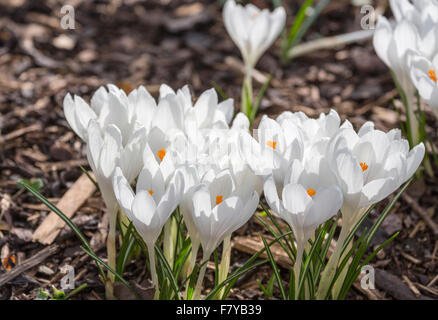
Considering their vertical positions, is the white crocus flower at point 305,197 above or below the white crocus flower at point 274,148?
below

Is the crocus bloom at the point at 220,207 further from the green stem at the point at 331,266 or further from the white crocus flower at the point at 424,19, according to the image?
the white crocus flower at the point at 424,19

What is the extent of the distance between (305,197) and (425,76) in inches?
28.5

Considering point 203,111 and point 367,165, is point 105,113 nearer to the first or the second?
point 203,111

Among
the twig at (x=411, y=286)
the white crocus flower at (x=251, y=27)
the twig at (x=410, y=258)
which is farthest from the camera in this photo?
the white crocus flower at (x=251, y=27)

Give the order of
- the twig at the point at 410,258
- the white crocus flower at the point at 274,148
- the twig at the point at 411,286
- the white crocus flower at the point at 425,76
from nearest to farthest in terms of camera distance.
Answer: the white crocus flower at the point at 274,148 < the white crocus flower at the point at 425,76 < the twig at the point at 411,286 < the twig at the point at 410,258

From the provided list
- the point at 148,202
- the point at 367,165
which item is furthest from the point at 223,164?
the point at 367,165

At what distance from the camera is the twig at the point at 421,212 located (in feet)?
7.11

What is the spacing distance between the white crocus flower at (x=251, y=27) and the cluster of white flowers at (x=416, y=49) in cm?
57

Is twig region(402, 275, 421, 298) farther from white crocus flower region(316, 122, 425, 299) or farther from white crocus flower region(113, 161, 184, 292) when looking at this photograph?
white crocus flower region(113, 161, 184, 292)

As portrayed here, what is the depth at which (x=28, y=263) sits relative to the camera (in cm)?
190

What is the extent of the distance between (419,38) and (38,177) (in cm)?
158

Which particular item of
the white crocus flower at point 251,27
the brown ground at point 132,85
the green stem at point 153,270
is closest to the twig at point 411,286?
the brown ground at point 132,85

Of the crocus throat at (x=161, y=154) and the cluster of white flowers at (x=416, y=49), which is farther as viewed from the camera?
the cluster of white flowers at (x=416, y=49)
